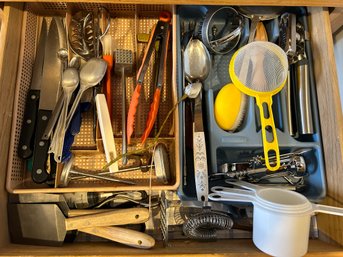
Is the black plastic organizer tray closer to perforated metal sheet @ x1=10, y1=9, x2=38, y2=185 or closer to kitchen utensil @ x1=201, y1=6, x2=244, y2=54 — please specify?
kitchen utensil @ x1=201, y1=6, x2=244, y2=54

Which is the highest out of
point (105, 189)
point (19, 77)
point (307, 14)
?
point (307, 14)

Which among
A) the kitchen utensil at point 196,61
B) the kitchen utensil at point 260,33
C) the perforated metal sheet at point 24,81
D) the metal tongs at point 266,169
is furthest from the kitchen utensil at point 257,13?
the perforated metal sheet at point 24,81

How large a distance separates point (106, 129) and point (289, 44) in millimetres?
484

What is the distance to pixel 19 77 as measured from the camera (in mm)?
694

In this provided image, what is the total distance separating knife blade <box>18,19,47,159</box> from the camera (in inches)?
26.7

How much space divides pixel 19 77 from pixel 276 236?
2.14 ft

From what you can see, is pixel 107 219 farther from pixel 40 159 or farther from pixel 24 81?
pixel 24 81

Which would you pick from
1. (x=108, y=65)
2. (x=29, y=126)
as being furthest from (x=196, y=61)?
(x=29, y=126)

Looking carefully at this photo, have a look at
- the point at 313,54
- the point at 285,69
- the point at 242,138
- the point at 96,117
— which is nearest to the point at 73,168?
the point at 96,117

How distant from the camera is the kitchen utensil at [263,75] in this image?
0.66m

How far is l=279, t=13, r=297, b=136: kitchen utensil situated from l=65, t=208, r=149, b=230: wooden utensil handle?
404 mm

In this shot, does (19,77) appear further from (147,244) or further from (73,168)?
(147,244)

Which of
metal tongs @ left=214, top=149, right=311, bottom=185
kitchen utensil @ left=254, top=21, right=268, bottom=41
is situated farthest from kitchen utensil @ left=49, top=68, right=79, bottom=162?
kitchen utensil @ left=254, top=21, right=268, bottom=41

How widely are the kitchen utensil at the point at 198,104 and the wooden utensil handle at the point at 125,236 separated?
0.14 m
